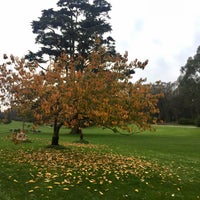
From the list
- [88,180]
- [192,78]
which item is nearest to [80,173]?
[88,180]

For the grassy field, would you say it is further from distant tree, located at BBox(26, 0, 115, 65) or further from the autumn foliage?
distant tree, located at BBox(26, 0, 115, 65)

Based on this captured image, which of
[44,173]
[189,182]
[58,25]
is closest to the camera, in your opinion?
[44,173]

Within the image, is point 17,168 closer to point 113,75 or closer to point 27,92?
point 27,92

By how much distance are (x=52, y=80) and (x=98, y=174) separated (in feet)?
21.2

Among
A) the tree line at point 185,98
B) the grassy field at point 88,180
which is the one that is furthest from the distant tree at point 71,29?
the grassy field at point 88,180

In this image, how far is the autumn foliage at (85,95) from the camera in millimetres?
16281

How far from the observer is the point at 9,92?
57.1 feet

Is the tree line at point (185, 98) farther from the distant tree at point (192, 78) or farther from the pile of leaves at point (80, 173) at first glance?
the pile of leaves at point (80, 173)

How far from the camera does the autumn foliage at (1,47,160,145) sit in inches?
641

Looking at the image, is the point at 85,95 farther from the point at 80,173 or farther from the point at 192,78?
the point at 192,78

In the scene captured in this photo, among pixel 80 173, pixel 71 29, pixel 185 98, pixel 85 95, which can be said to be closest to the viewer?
pixel 80 173

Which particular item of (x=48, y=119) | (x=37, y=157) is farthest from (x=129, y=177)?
(x=48, y=119)

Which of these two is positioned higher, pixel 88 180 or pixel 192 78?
pixel 192 78

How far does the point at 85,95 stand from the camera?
54.2 ft
